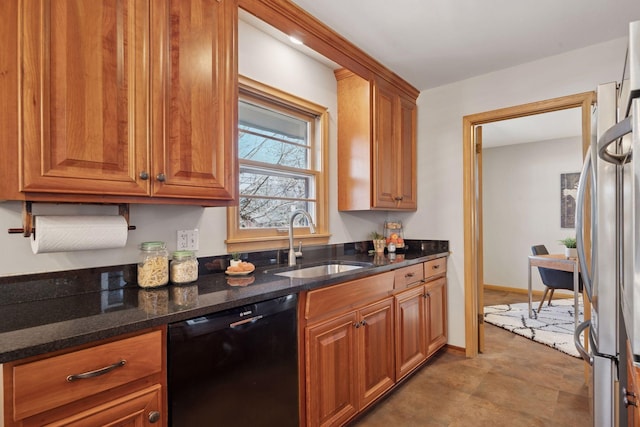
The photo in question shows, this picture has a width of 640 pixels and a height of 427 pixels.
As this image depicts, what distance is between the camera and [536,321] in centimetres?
398

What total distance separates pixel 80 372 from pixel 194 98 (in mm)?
1103

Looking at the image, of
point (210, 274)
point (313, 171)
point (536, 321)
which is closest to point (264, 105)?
point (313, 171)

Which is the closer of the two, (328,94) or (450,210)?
(328,94)

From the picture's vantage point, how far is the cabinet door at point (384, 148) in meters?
2.73

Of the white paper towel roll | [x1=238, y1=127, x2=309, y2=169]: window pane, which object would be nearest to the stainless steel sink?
[x1=238, y1=127, x2=309, y2=169]: window pane

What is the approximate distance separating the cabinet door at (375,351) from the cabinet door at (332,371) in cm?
8

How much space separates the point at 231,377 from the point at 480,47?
2.64 meters

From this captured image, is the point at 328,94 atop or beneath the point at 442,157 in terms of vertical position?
atop

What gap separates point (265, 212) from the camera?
7.96 feet

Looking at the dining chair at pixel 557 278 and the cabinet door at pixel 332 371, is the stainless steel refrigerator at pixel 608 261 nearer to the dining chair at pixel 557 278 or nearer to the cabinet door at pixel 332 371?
the cabinet door at pixel 332 371

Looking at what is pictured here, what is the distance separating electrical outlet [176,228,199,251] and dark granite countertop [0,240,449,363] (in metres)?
0.10

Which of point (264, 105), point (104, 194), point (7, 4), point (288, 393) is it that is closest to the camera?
point (7, 4)

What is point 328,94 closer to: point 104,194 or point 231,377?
point 104,194

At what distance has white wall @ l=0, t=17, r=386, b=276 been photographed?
1.31 metres
